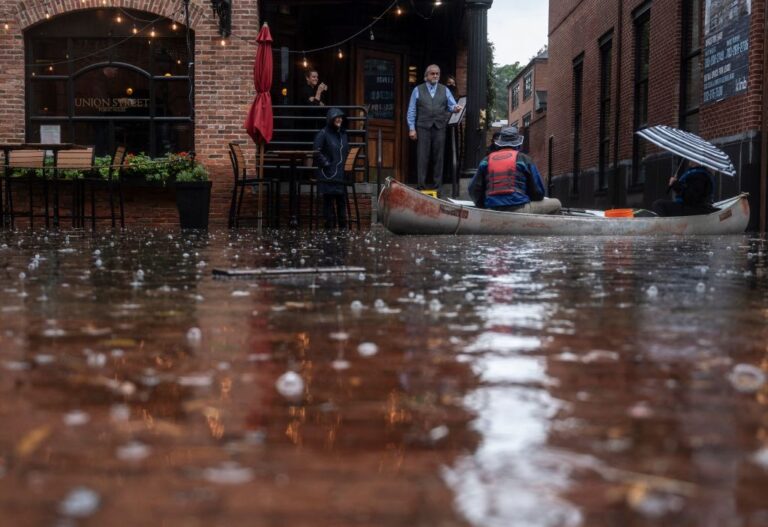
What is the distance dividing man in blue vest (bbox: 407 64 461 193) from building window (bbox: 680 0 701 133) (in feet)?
15.0

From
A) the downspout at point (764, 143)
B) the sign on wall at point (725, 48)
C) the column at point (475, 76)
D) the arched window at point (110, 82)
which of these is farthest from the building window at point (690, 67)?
the arched window at point (110, 82)

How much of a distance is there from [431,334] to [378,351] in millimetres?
349

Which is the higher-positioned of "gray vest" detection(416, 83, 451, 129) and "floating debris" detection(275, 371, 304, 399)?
"gray vest" detection(416, 83, 451, 129)

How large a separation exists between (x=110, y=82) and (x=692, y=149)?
9.30 metres

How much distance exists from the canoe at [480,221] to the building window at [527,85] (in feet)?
124

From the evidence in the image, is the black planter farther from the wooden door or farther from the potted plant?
the wooden door

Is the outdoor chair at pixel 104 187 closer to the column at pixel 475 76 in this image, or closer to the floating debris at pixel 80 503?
the column at pixel 475 76

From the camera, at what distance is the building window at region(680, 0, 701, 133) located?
1617 cm

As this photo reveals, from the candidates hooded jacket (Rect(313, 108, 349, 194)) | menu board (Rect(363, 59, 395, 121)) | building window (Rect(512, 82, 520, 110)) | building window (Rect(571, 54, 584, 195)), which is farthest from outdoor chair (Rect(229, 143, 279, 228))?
building window (Rect(512, 82, 520, 110))

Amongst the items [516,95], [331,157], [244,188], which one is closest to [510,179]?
[331,157]

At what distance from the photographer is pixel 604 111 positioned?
2302 cm

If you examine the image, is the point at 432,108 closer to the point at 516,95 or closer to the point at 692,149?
the point at 692,149

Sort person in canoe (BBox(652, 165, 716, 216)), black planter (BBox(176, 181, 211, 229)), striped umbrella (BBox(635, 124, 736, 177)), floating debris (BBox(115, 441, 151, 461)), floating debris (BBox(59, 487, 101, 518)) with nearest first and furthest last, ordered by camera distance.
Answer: floating debris (BBox(59, 487, 101, 518)) < floating debris (BBox(115, 441, 151, 461)) < striped umbrella (BBox(635, 124, 736, 177)) < person in canoe (BBox(652, 165, 716, 216)) < black planter (BBox(176, 181, 211, 229))

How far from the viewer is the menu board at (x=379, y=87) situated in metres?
18.3
